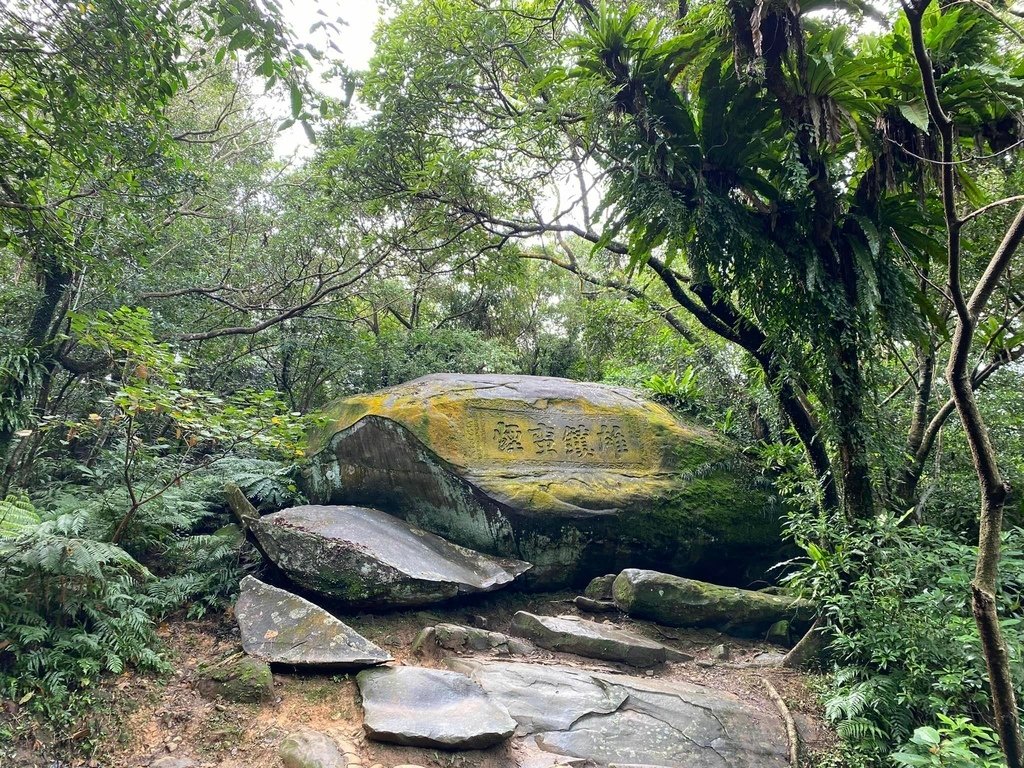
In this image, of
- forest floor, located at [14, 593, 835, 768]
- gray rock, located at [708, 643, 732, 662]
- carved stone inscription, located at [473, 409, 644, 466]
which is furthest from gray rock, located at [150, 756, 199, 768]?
gray rock, located at [708, 643, 732, 662]

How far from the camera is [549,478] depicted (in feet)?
21.9

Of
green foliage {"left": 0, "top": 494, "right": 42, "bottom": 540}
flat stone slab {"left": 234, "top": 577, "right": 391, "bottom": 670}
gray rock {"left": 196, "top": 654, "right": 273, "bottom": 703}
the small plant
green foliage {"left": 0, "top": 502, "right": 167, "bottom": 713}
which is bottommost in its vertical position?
gray rock {"left": 196, "top": 654, "right": 273, "bottom": 703}

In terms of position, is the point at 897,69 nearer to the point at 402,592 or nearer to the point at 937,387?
the point at 937,387

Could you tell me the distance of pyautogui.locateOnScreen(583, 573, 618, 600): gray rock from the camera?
6527mm

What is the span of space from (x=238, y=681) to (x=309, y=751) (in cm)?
90

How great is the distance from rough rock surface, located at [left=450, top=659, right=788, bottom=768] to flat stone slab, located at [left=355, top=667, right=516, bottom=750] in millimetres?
252

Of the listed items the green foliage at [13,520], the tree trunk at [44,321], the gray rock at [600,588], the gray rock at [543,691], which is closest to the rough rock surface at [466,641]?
A: the gray rock at [543,691]

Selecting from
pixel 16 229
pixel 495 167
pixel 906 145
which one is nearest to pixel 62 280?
pixel 16 229

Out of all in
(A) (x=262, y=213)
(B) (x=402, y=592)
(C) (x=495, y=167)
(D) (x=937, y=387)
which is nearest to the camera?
(B) (x=402, y=592)

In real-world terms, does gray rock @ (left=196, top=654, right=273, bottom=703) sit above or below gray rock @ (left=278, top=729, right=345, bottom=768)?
above

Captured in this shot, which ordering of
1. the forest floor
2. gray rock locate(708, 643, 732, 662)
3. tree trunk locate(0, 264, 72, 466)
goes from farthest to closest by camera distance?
tree trunk locate(0, 264, 72, 466) → gray rock locate(708, 643, 732, 662) → the forest floor

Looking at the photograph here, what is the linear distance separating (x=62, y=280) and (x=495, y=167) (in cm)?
530

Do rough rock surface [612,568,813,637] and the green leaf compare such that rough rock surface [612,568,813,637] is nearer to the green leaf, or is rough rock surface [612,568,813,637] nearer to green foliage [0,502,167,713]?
green foliage [0,502,167,713]

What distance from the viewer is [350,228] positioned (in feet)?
30.6
